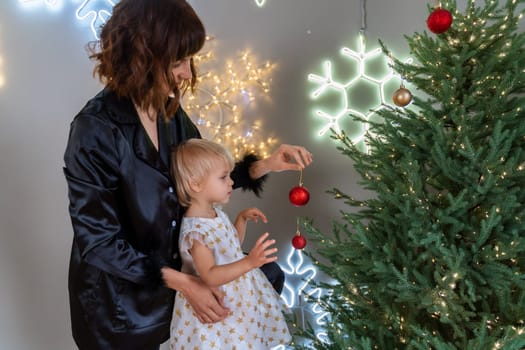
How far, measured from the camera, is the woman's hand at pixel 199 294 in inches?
53.9

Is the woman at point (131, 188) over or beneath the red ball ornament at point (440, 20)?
beneath

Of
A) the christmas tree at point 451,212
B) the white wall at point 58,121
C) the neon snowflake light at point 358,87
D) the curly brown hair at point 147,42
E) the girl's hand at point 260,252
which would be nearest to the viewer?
the christmas tree at point 451,212

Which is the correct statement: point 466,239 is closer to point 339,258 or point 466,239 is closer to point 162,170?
point 339,258

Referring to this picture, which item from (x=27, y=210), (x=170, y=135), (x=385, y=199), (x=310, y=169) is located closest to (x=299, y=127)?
(x=310, y=169)

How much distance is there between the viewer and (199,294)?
1368 mm

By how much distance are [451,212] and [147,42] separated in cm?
89

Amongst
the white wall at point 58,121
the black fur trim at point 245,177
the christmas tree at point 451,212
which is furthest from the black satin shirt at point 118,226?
the white wall at point 58,121

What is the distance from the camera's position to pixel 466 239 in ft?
4.17

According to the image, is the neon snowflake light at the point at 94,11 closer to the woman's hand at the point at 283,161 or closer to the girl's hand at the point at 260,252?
the woman's hand at the point at 283,161

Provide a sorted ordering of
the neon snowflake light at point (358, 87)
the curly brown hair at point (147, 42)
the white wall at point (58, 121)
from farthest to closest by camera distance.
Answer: the white wall at point (58, 121) → the neon snowflake light at point (358, 87) → the curly brown hair at point (147, 42)

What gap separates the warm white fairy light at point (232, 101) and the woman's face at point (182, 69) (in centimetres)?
68

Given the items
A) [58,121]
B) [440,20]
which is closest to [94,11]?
[58,121]

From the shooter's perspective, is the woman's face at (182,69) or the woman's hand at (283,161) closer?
the woman's face at (182,69)

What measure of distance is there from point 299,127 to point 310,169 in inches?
7.3
